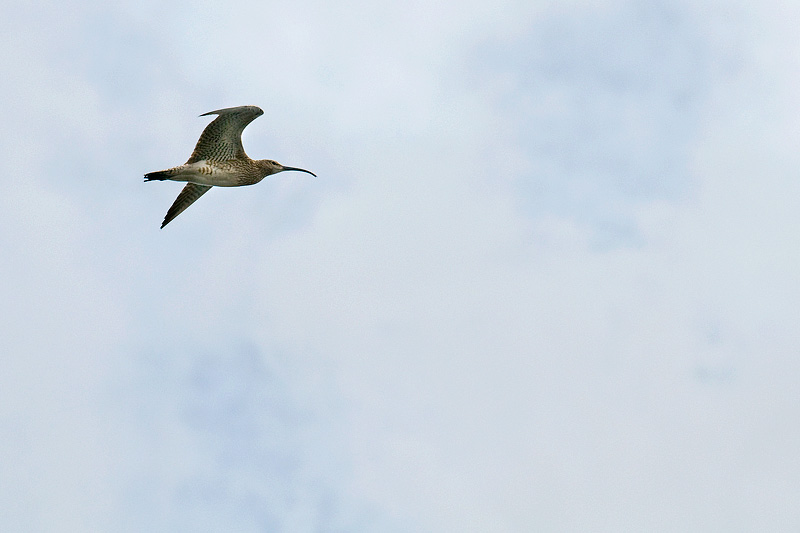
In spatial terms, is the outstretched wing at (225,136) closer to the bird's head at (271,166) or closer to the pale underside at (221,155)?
the pale underside at (221,155)

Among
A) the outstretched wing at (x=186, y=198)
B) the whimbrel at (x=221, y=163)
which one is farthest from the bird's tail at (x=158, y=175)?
the outstretched wing at (x=186, y=198)

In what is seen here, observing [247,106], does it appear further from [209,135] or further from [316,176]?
[316,176]

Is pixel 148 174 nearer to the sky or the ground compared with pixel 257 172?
nearer to the ground

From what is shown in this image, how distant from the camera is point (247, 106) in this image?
38844mm

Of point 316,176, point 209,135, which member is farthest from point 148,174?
point 316,176

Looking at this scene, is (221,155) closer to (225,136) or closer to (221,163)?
(221,163)

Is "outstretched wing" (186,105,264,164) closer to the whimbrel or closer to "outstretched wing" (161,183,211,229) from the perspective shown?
the whimbrel

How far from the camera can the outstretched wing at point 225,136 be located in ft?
129

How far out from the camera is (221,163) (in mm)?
41438

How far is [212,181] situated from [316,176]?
12.2ft

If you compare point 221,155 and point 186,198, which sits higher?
point 221,155

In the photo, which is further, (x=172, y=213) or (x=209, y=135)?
(x=172, y=213)

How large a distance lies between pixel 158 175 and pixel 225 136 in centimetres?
257

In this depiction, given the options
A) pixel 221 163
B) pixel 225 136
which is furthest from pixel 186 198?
pixel 225 136
